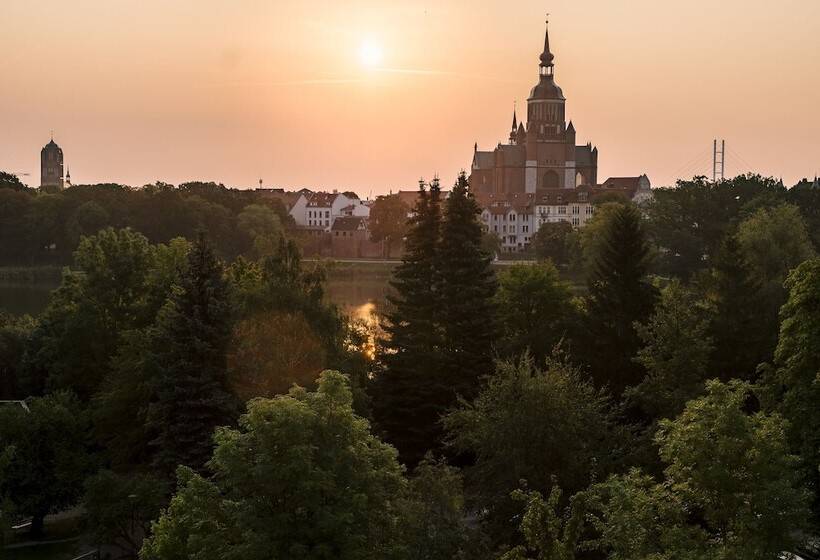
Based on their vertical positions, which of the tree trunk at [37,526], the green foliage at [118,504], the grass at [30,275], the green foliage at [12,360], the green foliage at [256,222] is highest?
the green foliage at [256,222]

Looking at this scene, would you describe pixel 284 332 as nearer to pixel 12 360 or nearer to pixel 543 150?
pixel 12 360

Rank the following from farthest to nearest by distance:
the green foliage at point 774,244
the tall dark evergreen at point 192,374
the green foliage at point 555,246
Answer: the green foliage at point 555,246, the green foliage at point 774,244, the tall dark evergreen at point 192,374

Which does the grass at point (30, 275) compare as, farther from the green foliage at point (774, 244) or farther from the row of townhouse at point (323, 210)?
the row of townhouse at point (323, 210)

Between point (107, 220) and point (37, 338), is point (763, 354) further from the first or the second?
point (107, 220)

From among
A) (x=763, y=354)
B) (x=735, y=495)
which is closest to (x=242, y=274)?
(x=763, y=354)

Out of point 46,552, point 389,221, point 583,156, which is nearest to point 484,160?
point 583,156

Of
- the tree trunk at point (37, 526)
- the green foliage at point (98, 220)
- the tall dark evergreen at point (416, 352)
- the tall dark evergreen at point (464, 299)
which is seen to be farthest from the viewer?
the green foliage at point (98, 220)

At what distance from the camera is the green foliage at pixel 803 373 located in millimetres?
21984

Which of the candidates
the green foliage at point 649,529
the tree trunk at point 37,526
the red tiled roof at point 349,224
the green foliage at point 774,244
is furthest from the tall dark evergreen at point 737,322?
the red tiled roof at point 349,224

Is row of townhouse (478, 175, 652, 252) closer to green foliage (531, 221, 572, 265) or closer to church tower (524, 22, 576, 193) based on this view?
church tower (524, 22, 576, 193)

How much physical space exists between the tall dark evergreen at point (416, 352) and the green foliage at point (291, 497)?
46.0 feet

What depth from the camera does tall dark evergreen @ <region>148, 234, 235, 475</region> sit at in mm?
27219

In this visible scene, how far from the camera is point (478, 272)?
1423 inches

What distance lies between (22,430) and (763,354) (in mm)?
21345
